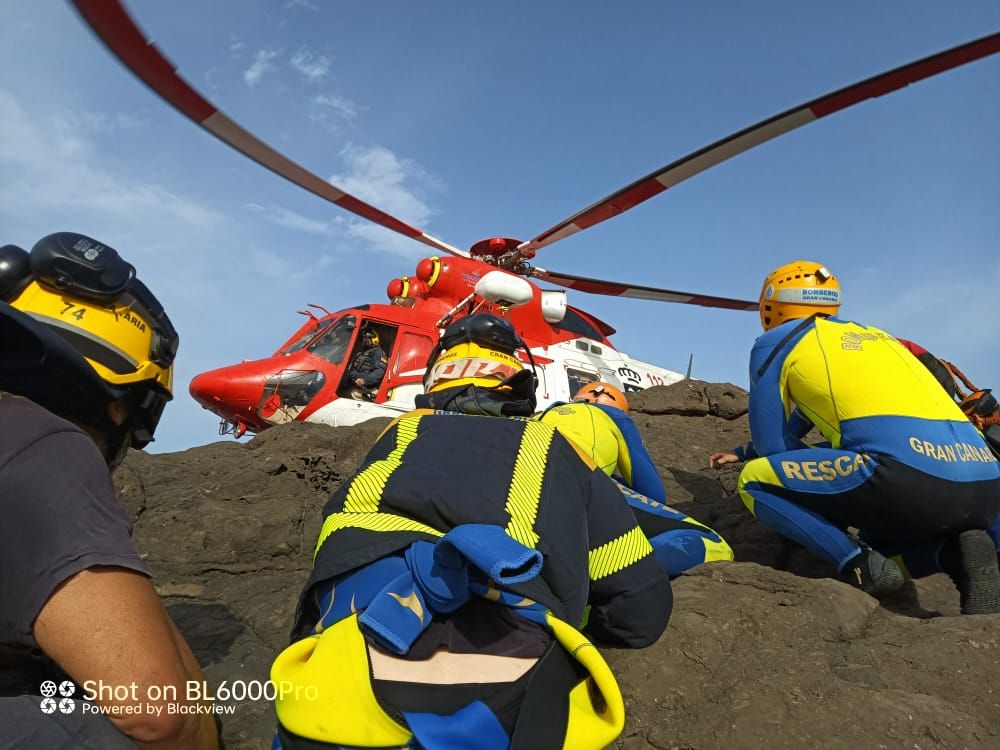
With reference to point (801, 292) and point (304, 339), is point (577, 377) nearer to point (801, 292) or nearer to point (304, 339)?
point (304, 339)

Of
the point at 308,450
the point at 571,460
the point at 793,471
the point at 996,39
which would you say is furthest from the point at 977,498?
the point at 308,450

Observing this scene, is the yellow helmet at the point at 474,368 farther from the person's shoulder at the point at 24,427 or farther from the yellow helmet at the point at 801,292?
the yellow helmet at the point at 801,292

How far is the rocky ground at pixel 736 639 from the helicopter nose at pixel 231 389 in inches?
119

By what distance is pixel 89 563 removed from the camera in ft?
3.54

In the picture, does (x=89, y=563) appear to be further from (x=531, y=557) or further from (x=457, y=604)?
(x=531, y=557)

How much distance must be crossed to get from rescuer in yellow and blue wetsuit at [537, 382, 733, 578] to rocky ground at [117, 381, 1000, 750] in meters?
0.23

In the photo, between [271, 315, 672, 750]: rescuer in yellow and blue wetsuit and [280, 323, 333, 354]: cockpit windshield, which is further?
[280, 323, 333, 354]: cockpit windshield

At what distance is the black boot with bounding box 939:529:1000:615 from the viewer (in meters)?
2.57

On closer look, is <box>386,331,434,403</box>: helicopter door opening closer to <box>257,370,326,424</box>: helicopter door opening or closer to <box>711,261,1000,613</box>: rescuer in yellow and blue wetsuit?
<box>257,370,326,424</box>: helicopter door opening

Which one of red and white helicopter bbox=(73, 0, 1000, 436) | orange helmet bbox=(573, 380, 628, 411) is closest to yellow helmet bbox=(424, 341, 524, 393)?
orange helmet bbox=(573, 380, 628, 411)

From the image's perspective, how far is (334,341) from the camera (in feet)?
26.0

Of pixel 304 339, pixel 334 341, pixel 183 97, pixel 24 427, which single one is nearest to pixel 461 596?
pixel 24 427

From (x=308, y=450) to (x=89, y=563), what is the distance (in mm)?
4691

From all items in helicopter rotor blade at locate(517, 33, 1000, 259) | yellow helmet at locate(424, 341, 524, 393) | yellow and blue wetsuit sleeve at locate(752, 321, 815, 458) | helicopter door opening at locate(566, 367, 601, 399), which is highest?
helicopter rotor blade at locate(517, 33, 1000, 259)
